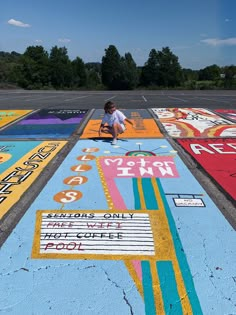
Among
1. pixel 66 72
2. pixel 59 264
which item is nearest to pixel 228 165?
pixel 59 264

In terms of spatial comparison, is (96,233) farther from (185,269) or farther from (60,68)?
(60,68)

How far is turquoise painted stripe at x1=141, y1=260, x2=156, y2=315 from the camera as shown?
2.76 metres

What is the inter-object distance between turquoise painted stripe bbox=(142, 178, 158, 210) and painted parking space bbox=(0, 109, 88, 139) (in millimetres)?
4990

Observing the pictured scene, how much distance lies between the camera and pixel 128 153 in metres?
7.75

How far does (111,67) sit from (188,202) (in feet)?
229

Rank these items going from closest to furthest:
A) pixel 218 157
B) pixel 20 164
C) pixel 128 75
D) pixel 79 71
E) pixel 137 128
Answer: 1. pixel 20 164
2. pixel 218 157
3. pixel 137 128
4. pixel 128 75
5. pixel 79 71

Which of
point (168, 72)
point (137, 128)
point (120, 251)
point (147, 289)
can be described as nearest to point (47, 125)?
point (137, 128)

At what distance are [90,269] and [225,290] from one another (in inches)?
55.9

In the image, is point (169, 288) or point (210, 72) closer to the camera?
point (169, 288)

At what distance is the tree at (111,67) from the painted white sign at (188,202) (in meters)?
67.9

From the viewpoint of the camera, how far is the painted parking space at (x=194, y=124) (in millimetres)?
10120

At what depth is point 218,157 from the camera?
23.9 feet

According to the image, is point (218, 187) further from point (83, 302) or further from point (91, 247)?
point (83, 302)

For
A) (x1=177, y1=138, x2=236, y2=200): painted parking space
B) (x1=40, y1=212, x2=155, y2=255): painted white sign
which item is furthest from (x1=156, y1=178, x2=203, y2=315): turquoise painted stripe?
(x1=177, y1=138, x2=236, y2=200): painted parking space
